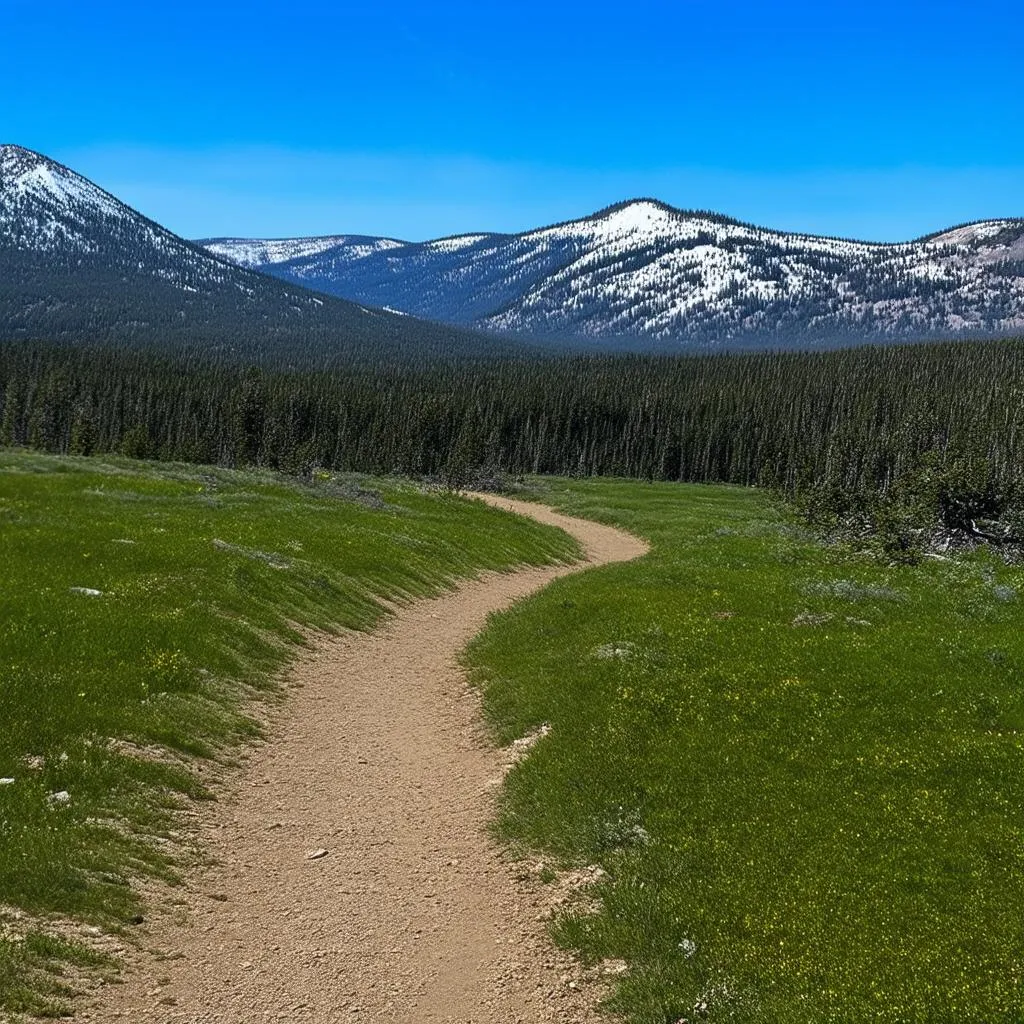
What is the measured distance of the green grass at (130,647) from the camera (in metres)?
10.3

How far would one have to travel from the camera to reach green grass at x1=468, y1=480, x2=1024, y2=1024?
346 inches

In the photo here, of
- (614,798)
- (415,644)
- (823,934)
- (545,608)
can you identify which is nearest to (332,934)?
(614,798)

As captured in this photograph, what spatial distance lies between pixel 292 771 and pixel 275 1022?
7.25 m

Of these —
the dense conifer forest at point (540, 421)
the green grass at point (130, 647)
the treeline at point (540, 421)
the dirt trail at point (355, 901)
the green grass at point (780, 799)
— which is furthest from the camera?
the treeline at point (540, 421)

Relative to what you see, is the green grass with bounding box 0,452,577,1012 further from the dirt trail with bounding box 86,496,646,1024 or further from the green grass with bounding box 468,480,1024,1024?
the green grass with bounding box 468,480,1024,1024

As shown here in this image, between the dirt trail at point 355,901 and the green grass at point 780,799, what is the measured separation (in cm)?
95

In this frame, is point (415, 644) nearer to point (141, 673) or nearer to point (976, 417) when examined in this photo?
point (141, 673)

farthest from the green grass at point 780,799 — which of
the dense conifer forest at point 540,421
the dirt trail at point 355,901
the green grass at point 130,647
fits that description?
the dense conifer forest at point 540,421

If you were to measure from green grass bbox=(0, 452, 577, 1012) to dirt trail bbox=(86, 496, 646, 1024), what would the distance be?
3.24 ft

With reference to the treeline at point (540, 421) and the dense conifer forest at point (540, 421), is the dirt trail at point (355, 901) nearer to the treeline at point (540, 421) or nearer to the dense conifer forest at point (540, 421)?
the dense conifer forest at point (540, 421)

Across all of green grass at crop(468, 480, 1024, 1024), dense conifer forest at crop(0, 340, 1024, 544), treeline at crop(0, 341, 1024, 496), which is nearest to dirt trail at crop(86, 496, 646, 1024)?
green grass at crop(468, 480, 1024, 1024)

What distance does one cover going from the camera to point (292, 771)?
1549 cm

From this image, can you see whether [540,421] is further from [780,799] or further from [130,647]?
[780,799]

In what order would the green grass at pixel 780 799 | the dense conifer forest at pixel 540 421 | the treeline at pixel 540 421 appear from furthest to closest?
the treeline at pixel 540 421 < the dense conifer forest at pixel 540 421 < the green grass at pixel 780 799
